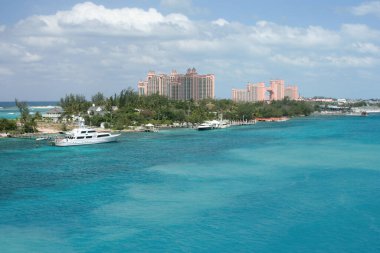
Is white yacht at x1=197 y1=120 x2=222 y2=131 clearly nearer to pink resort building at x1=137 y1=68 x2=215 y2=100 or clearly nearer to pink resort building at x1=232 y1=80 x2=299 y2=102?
pink resort building at x1=137 y1=68 x2=215 y2=100

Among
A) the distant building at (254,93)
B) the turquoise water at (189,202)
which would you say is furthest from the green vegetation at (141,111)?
the distant building at (254,93)

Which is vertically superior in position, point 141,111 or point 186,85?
point 186,85

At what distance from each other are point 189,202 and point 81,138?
26786 mm

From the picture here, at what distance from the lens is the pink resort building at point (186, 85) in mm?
120000

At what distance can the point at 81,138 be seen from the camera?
45.4m

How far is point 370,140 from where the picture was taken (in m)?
50.6

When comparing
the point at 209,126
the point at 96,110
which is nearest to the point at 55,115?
the point at 96,110

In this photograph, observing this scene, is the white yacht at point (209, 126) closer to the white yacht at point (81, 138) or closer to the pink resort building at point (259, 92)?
the white yacht at point (81, 138)

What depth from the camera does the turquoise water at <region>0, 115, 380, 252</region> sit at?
16172 mm

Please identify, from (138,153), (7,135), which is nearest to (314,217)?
(138,153)

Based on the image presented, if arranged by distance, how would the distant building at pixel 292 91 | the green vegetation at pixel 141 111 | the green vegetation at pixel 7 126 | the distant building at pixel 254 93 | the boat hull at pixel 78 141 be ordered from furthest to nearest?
the distant building at pixel 292 91 < the distant building at pixel 254 93 < the green vegetation at pixel 141 111 < the green vegetation at pixel 7 126 < the boat hull at pixel 78 141

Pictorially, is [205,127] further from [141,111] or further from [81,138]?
[81,138]

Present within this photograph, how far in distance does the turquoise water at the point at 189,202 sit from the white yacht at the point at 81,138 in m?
6.88

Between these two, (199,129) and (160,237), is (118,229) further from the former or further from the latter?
(199,129)
